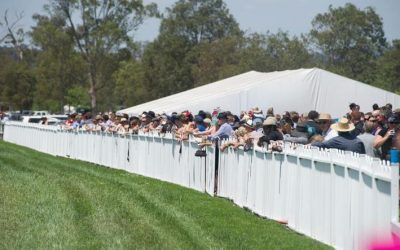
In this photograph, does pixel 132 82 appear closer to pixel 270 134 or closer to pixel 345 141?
pixel 270 134

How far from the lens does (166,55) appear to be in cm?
11506

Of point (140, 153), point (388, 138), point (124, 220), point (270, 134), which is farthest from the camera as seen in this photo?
point (140, 153)

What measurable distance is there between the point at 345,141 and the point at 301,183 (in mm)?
1140

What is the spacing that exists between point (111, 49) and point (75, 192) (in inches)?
2966

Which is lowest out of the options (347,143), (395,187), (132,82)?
(395,187)

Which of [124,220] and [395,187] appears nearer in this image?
[395,187]

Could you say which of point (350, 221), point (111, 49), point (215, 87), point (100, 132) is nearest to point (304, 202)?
point (350, 221)

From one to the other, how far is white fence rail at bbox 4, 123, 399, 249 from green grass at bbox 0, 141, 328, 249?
339mm

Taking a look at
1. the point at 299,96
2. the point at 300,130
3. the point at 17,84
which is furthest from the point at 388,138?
the point at 17,84

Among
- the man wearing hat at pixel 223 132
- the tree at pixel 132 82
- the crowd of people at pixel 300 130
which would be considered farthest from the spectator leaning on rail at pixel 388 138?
the tree at pixel 132 82

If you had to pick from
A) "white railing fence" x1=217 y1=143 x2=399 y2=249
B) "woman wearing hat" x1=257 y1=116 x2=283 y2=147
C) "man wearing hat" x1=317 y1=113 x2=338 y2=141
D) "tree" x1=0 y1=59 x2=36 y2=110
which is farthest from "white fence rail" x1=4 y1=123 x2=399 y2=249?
"tree" x1=0 y1=59 x2=36 y2=110

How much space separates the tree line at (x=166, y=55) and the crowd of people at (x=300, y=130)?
57.5 metres

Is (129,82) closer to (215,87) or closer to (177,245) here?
(215,87)

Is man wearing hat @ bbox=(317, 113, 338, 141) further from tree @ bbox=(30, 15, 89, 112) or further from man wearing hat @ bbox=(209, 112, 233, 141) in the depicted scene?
tree @ bbox=(30, 15, 89, 112)
